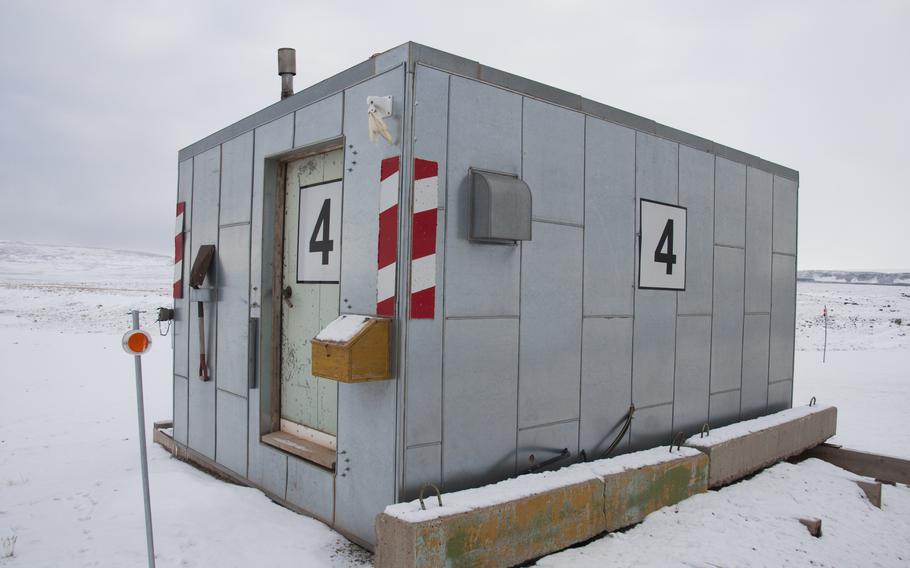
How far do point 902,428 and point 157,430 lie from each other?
10.5 meters

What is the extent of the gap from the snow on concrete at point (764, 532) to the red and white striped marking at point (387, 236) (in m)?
2.01

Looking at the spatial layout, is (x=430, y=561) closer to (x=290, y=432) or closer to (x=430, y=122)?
(x=290, y=432)

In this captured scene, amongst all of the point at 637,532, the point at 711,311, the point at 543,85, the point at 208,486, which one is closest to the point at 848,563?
the point at 637,532

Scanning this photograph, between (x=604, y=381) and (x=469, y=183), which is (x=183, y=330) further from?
(x=604, y=381)

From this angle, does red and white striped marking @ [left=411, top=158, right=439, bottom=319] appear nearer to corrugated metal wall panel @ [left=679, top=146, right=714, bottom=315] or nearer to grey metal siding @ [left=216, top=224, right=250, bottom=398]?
grey metal siding @ [left=216, top=224, right=250, bottom=398]

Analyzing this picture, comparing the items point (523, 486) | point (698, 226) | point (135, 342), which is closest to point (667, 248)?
point (698, 226)

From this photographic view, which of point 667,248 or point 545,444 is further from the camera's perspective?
point 667,248

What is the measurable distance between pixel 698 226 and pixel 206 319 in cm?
508

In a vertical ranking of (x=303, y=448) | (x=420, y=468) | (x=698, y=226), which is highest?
(x=698, y=226)

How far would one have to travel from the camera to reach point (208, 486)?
5441 mm

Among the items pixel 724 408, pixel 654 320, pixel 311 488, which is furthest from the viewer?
pixel 724 408

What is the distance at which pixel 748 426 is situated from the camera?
641 cm

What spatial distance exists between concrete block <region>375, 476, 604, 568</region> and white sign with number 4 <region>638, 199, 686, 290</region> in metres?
2.12

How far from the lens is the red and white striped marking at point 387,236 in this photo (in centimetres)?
398
